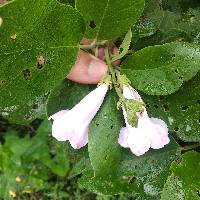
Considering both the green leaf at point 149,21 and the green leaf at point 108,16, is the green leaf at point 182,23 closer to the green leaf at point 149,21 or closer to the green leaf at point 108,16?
the green leaf at point 149,21

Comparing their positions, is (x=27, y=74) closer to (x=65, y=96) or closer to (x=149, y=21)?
(x=65, y=96)

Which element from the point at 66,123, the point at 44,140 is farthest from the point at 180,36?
the point at 44,140

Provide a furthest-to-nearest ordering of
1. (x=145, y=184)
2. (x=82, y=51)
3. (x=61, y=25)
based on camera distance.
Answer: (x=145, y=184)
(x=82, y=51)
(x=61, y=25)

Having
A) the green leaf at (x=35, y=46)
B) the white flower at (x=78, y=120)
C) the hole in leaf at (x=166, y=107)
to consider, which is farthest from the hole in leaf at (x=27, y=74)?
the hole in leaf at (x=166, y=107)

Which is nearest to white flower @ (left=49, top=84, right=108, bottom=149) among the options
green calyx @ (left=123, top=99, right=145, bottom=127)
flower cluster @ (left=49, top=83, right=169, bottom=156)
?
flower cluster @ (left=49, top=83, right=169, bottom=156)

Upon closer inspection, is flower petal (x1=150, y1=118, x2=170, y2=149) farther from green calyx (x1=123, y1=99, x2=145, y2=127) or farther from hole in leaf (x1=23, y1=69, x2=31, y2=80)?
hole in leaf (x1=23, y1=69, x2=31, y2=80)

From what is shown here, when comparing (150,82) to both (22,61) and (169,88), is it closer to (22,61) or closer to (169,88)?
(169,88)

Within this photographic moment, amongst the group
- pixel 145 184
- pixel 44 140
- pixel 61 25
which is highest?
pixel 61 25

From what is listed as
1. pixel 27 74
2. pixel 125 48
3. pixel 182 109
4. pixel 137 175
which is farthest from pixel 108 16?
pixel 137 175
